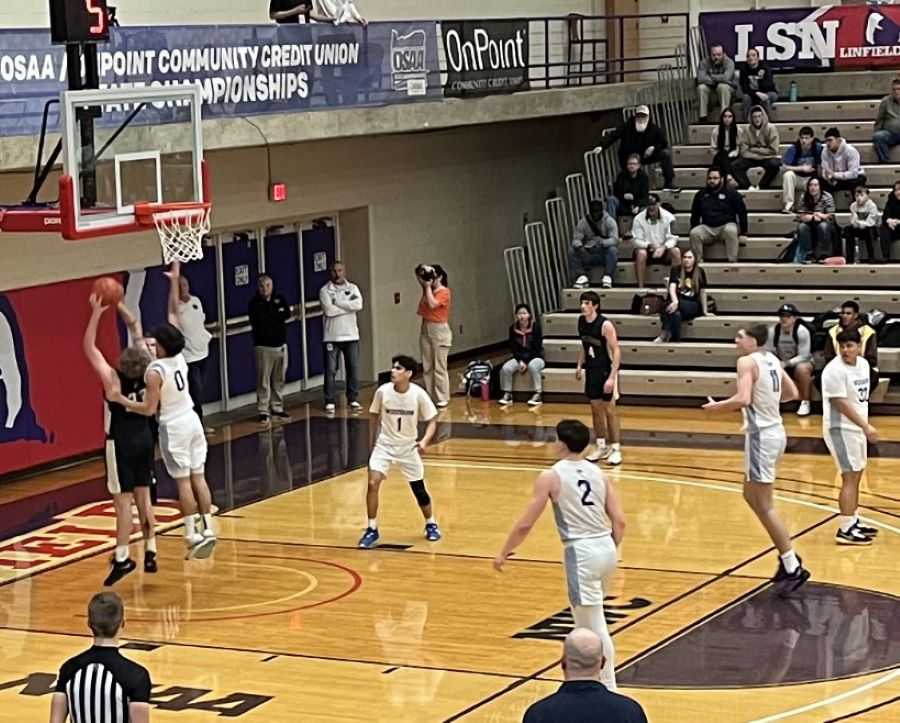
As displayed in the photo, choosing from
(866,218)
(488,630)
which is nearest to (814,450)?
(866,218)

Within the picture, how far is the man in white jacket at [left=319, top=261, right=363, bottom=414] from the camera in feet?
79.2

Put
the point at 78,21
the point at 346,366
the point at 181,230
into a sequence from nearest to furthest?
the point at 78,21 < the point at 181,230 < the point at 346,366

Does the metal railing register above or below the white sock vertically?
above

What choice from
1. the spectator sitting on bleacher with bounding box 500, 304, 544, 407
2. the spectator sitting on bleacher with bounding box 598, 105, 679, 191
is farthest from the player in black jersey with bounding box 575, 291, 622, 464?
the spectator sitting on bleacher with bounding box 598, 105, 679, 191

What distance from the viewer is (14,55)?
56.3 ft

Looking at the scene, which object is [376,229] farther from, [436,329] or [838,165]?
[838,165]

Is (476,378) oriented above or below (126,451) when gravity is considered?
below

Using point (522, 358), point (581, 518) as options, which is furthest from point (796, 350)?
point (581, 518)

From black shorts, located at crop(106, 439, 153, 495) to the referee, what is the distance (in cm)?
717

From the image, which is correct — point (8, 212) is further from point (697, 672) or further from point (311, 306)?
point (311, 306)

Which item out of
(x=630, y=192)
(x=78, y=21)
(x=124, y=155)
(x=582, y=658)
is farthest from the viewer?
(x=630, y=192)

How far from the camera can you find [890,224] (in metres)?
25.5

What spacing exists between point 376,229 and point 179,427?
1182 centimetres

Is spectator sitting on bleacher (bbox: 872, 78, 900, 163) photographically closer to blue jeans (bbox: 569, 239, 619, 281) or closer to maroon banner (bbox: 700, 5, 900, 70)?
maroon banner (bbox: 700, 5, 900, 70)
